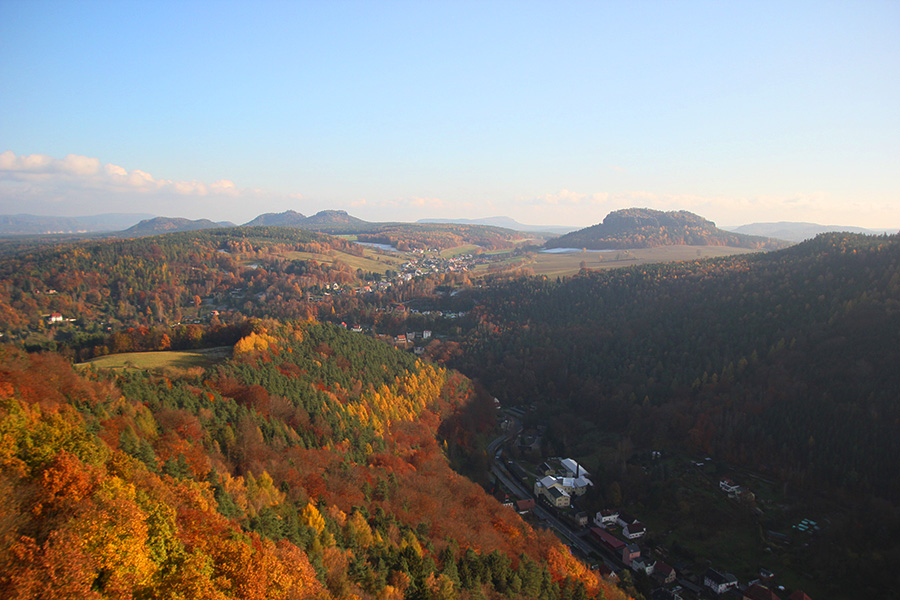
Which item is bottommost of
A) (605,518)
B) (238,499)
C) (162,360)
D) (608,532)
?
(608,532)

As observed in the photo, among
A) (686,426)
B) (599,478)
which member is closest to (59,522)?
(599,478)

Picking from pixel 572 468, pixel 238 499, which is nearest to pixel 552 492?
pixel 572 468

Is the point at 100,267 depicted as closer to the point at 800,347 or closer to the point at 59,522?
the point at 59,522

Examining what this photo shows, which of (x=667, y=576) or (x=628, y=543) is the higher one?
(x=667, y=576)

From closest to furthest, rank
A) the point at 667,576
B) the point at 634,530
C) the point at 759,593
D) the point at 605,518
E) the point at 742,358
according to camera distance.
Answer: the point at 759,593 → the point at 667,576 → the point at 634,530 → the point at 605,518 → the point at 742,358

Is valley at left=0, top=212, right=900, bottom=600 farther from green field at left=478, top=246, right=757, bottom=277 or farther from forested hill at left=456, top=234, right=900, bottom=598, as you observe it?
green field at left=478, top=246, right=757, bottom=277

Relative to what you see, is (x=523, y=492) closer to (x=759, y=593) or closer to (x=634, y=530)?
(x=634, y=530)

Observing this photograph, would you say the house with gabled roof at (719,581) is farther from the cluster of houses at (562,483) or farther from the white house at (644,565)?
the cluster of houses at (562,483)

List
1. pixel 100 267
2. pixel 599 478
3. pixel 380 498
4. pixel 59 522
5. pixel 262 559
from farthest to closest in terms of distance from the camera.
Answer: pixel 100 267 < pixel 599 478 < pixel 380 498 < pixel 262 559 < pixel 59 522
